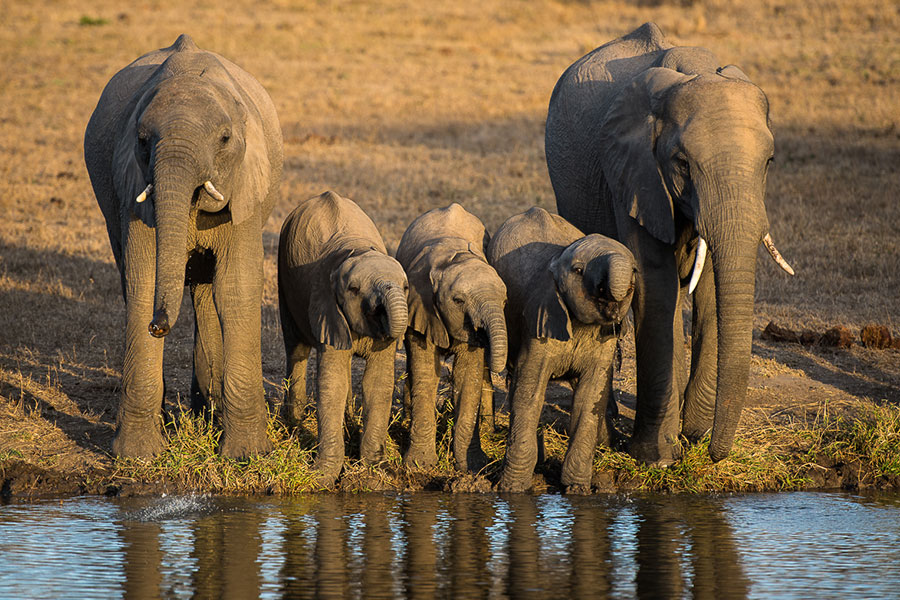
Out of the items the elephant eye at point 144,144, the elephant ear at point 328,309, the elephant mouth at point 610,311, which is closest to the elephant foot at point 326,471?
the elephant ear at point 328,309

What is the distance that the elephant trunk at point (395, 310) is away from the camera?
24.2 ft

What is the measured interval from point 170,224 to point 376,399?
1.71 metres

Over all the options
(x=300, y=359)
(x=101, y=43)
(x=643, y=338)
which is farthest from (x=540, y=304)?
(x=101, y=43)

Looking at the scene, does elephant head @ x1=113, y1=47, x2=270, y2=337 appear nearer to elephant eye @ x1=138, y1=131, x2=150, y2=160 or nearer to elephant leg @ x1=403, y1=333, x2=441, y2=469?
elephant eye @ x1=138, y1=131, x2=150, y2=160

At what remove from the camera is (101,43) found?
28.0 m

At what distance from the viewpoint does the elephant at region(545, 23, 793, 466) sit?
7.37 m

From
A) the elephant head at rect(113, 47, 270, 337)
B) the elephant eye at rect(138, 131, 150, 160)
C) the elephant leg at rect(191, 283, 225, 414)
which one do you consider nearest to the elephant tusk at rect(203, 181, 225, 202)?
the elephant head at rect(113, 47, 270, 337)

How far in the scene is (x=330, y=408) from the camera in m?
7.96

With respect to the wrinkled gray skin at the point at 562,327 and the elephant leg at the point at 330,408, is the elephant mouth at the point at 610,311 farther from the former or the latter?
the elephant leg at the point at 330,408

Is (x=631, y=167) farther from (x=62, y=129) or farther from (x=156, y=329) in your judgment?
(x=62, y=129)

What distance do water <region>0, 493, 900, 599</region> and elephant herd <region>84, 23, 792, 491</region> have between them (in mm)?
553

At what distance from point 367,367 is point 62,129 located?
14.7 meters

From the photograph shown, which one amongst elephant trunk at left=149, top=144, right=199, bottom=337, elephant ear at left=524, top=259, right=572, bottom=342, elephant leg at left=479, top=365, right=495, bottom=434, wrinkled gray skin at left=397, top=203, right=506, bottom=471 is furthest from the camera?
elephant leg at left=479, top=365, right=495, bottom=434

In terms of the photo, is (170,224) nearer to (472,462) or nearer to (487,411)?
(472,462)
